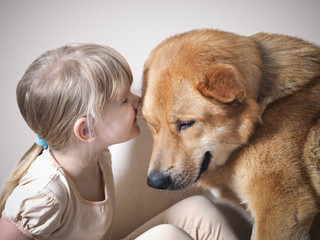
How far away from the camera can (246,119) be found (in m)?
1.10

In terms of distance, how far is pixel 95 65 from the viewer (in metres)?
1.14

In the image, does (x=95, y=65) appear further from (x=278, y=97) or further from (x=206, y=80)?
(x=278, y=97)

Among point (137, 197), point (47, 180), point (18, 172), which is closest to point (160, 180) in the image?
point (47, 180)

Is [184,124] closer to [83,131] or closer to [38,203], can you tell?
[83,131]

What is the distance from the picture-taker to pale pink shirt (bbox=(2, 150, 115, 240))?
1035mm

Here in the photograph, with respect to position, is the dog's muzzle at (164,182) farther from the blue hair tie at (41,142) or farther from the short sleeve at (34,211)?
the blue hair tie at (41,142)

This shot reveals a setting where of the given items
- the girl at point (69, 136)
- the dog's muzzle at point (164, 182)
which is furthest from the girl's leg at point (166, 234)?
the dog's muzzle at point (164, 182)

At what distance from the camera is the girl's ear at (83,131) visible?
1.13 meters

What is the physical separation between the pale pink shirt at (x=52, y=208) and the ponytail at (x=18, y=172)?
8cm

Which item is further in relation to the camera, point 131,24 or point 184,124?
point 131,24

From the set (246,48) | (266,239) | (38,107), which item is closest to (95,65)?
(38,107)

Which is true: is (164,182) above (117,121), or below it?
below

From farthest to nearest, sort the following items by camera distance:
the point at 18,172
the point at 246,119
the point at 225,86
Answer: the point at 18,172 < the point at 246,119 < the point at 225,86

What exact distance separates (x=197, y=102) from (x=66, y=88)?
1.60ft
